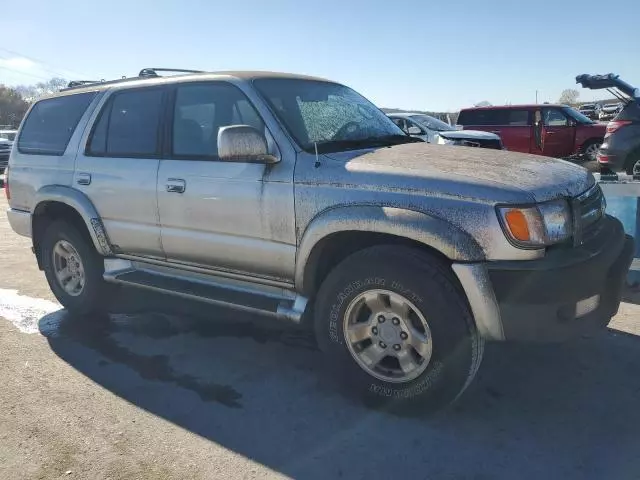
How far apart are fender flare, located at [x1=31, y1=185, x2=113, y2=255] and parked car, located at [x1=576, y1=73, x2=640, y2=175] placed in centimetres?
905

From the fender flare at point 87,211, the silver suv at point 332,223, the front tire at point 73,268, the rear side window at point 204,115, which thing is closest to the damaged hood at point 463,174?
the silver suv at point 332,223

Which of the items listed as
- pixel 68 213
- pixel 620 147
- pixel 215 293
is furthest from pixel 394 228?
pixel 620 147

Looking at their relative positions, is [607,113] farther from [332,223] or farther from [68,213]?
[332,223]

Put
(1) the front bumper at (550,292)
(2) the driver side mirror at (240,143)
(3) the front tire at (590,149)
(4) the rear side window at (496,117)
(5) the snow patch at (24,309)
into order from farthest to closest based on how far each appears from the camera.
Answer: (3) the front tire at (590,149) → (4) the rear side window at (496,117) → (5) the snow patch at (24,309) → (2) the driver side mirror at (240,143) → (1) the front bumper at (550,292)

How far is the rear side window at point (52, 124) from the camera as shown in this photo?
479 centimetres

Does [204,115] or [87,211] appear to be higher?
[204,115]

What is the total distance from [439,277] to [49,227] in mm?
3667

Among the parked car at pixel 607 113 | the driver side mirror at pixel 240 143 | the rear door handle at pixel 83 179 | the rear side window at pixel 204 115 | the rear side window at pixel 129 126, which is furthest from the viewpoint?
the parked car at pixel 607 113

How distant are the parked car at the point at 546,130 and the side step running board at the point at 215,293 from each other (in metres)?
12.5

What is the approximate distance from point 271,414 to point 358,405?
1.65ft

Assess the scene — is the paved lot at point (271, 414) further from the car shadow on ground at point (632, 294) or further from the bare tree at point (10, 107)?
the bare tree at point (10, 107)

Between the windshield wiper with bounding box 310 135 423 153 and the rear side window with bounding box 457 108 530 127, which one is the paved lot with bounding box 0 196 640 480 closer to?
the windshield wiper with bounding box 310 135 423 153

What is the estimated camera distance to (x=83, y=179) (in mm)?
4555

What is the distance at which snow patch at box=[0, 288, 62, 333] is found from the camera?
477cm
